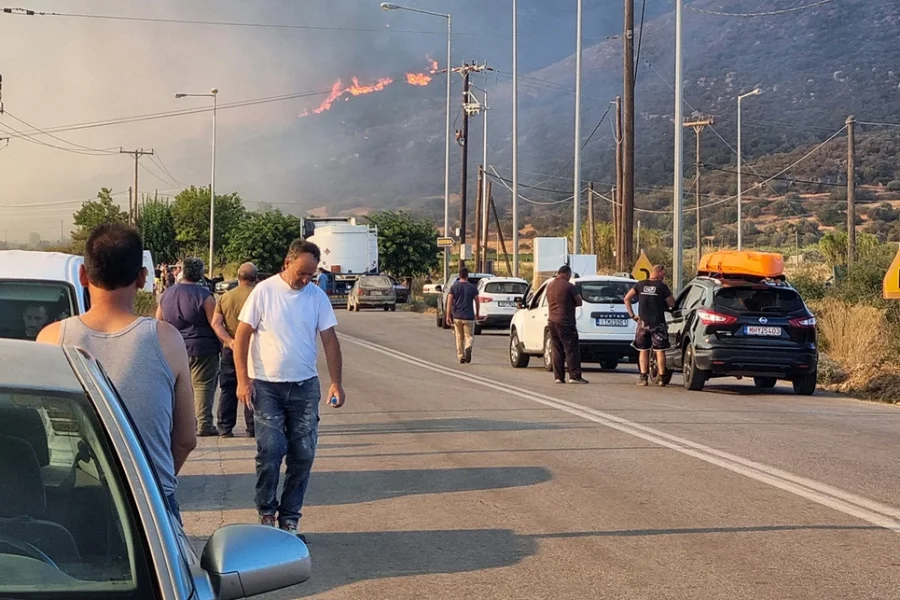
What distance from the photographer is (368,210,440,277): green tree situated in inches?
2699

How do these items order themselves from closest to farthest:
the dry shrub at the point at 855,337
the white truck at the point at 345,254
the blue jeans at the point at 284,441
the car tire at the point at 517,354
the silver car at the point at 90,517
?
the silver car at the point at 90,517 < the blue jeans at the point at 284,441 < the dry shrub at the point at 855,337 < the car tire at the point at 517,354 < the white truck at the point at 345,254

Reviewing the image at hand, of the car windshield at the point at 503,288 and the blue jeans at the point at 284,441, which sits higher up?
the car windshield at the point at 503,288

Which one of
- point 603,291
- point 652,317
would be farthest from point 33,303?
point 603,291

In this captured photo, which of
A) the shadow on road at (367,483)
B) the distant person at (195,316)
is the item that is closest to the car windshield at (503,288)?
the distant person at (195,316)

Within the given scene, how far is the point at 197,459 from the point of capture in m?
11.8

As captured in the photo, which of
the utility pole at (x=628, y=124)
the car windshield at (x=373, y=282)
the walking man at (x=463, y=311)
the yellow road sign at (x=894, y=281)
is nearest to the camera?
the yellow road sign at (x=894, y=281)

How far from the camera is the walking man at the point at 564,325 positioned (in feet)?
63.9

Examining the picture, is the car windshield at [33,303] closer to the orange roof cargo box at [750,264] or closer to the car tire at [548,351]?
the orange roof cargo box at [750,264]

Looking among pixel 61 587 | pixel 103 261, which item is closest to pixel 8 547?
pixel 61 587

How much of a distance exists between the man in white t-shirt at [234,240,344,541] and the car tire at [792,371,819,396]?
1187cm

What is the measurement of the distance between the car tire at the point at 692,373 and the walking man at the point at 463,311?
530 cm

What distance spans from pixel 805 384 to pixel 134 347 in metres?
15.4

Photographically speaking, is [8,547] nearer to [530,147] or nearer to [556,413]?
[556,413]

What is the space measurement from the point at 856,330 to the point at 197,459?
14.4m
